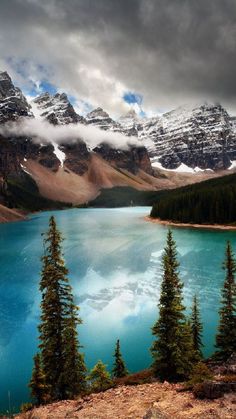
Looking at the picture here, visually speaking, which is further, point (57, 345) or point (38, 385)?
point (57, 345)

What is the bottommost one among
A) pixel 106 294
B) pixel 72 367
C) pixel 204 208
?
pixel 106 294

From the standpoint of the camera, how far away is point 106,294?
54250 mm

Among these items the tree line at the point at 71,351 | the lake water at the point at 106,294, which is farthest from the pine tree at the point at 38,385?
the lake water at the point at 106,294

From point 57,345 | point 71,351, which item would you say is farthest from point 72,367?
point 57,345

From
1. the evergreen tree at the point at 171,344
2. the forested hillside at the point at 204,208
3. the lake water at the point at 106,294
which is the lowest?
the lake water at the point at 106,294

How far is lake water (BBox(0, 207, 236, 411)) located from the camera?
34531 mm

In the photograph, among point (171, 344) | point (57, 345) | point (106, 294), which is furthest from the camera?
point (106, 294)

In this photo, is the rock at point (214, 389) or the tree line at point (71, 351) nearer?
the rock at point (214, 389)

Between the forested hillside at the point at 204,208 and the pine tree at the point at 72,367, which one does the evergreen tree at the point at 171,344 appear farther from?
the forested hillside at the point at 204,208

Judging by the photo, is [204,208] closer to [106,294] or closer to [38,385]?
[106,294]

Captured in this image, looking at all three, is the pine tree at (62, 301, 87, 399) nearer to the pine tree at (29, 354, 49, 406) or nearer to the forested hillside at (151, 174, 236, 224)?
the pine tree at (29, 354, 49, 406)

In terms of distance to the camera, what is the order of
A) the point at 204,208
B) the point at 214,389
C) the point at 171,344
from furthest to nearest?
the point at 204,208 < the point at 171,344 < the point at 214,389

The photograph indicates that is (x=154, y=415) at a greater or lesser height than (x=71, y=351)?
greater

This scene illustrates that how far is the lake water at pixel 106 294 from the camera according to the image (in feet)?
113
